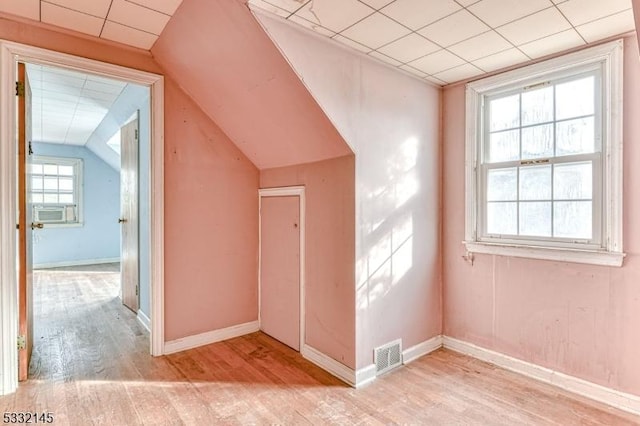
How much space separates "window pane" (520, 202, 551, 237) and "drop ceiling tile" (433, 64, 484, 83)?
43.6 inches

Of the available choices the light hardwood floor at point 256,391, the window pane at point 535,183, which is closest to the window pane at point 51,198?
the light hardwood floor at point 256,391

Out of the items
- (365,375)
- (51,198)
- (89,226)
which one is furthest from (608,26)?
(51,198)

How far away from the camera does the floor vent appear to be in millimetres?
2508

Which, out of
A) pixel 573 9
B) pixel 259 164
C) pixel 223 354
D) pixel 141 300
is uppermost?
pixel 573 9

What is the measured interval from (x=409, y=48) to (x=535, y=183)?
4.47ft

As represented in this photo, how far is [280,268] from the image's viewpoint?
3.12 m

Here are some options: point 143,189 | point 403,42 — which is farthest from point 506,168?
point 143,189

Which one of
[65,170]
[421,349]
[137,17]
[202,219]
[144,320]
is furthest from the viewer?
[65,170]

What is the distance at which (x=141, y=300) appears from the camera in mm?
3568

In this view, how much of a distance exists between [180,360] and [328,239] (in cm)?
152

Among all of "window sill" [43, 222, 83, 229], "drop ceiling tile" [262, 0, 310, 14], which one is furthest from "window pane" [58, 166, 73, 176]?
"drop ceiling tile" [262, 0, 310, 14]

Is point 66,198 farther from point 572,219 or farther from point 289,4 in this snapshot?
point 572,219

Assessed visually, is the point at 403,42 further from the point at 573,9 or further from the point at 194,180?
the point at 194,180

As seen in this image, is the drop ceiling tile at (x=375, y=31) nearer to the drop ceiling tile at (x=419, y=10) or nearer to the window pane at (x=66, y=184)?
the drop ceiling tile at (x=419, y=10)
